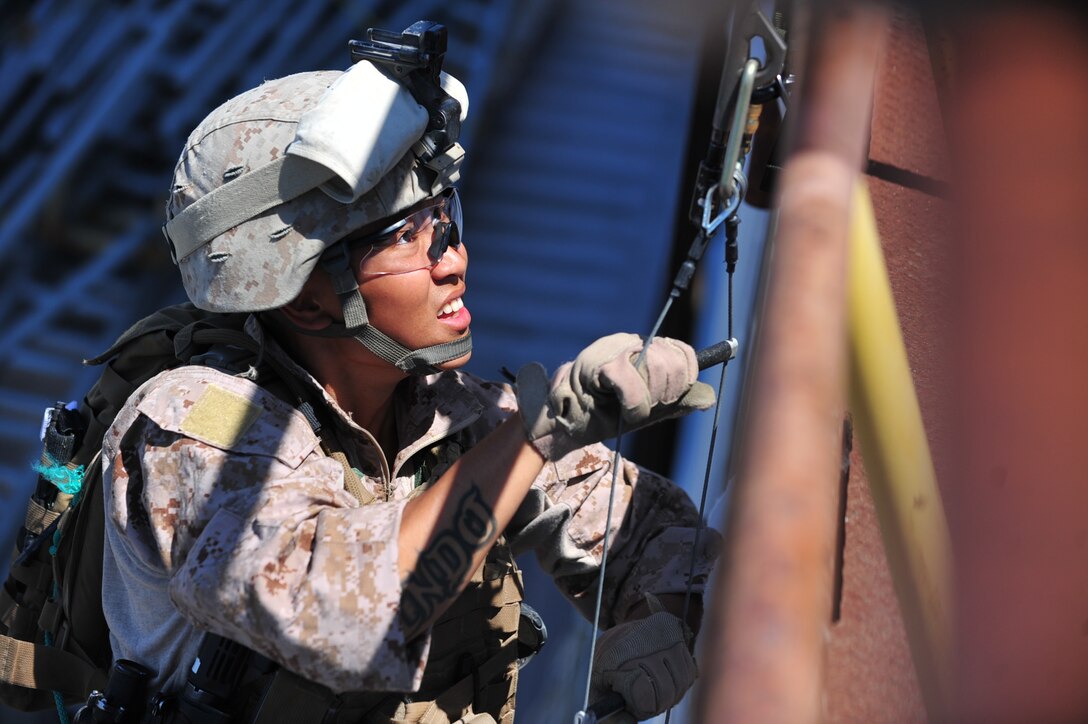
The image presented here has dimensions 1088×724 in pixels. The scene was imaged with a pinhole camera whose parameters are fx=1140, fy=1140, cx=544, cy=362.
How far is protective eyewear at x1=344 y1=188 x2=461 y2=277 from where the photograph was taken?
2229mm

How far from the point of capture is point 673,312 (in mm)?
4156

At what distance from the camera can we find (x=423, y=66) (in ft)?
7.29

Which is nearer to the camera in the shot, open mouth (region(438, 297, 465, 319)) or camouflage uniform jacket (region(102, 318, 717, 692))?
camouflage uniform jacket (region(102, 318, 717, 692))

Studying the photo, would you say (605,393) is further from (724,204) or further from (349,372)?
(349,372)

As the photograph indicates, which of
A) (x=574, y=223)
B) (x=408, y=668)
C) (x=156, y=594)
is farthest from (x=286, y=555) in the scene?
(x=574, y=223)

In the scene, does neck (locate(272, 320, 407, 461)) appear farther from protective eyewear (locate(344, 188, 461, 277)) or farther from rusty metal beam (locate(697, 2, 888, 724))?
rusty metal beam (locate(697, 2, 888, 724))

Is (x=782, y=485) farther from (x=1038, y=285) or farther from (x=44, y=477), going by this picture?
(x=44, y=477)

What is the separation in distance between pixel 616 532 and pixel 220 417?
89 cm

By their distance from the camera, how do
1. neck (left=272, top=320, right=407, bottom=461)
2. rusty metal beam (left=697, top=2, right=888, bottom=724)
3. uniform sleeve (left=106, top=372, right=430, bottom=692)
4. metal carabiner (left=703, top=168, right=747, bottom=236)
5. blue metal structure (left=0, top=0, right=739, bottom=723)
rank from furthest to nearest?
blue metal structure (left=0, top=0, right=739, bottom=723), neck (left=272, top=320, right=407, bottom=461), metal carabiner (left=703, top=168, right=747, bottom=236), uniform sleeve (left=106, top=372, right=430, bottom=692), rusty metal beam (left=697, top=2, right=888, bottom=724)

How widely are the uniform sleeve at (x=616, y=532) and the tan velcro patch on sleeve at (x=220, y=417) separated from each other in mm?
602

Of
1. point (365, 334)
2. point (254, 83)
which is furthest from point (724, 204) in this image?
point (254, 83)

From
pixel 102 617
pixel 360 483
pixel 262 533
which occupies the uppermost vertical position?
pixel 262 533

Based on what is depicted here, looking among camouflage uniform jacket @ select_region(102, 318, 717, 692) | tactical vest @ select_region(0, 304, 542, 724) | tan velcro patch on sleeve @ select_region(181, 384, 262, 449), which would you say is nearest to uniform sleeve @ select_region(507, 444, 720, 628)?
camouflage uniform jacket @ select_region(102, 318, 717, 692)

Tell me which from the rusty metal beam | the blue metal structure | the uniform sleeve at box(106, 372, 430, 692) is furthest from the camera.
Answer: the blue metal structure
